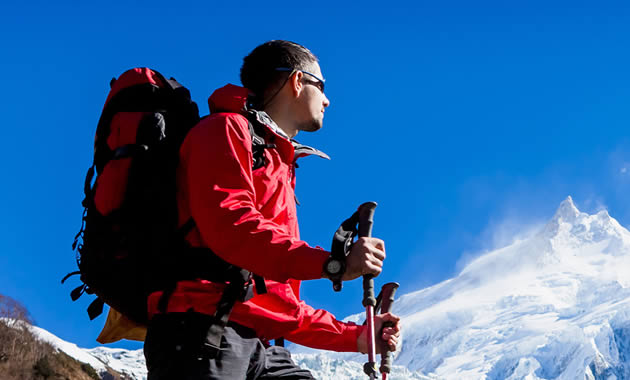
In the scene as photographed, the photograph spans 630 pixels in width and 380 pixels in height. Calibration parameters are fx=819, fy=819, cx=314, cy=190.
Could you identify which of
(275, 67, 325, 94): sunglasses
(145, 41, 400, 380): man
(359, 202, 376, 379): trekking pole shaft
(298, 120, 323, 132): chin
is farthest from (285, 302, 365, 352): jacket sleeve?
(275, 67, 325, 94): sunglasses

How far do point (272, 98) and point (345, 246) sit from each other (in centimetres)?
117

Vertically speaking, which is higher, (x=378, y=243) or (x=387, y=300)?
(x=387, y=300)

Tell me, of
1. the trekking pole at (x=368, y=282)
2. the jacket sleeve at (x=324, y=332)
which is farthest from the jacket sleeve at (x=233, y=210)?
the jacket sleeve at (x=324, y=332)

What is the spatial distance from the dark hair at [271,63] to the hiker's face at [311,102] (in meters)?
0.06

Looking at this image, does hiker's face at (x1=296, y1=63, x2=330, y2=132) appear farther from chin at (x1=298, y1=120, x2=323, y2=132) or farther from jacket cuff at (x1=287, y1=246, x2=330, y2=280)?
jacket cuff at (x1=287, y1=246, x2=330, y2=280)

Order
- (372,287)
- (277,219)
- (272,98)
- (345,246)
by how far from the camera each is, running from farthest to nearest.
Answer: (272,98)
(277,219)
(372,287)
(345,246)

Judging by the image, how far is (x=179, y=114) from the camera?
139 inches

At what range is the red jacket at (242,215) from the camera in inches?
119

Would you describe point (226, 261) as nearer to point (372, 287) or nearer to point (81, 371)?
point (372, 287)

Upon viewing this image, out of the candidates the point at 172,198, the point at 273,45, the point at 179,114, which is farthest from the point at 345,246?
the point at 273,45

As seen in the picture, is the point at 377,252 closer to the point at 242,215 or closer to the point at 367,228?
the point at 367,228

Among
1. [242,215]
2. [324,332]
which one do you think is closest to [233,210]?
[242,215]

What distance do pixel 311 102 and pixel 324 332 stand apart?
3.59 ft

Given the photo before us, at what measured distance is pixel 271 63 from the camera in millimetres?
3963
